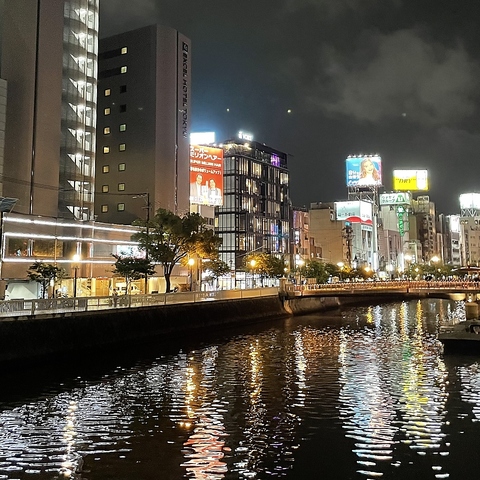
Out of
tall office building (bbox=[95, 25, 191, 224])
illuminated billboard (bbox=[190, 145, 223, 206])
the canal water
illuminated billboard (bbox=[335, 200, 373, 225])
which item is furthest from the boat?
illuminated billboard (bbox=[335, 200, 373, 225])

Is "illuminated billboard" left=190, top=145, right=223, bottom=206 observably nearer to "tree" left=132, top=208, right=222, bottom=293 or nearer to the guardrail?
"tree" left=132, top=208, right=222, bottom=293

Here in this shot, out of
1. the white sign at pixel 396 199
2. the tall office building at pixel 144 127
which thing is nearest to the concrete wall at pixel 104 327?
the tall office building at pixel 144 127

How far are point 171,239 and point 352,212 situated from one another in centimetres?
10555

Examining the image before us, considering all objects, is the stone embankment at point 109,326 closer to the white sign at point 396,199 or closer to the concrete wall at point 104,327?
the concrete wall at point 104,327

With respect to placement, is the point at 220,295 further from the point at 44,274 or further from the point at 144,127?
the point at 144,127

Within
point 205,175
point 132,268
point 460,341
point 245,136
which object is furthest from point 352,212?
point 460,341

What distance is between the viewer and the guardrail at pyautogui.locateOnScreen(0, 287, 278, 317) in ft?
106

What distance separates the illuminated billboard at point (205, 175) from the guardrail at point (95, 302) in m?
33.8

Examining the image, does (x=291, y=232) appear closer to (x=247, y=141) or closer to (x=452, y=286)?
(x=247, y=141)

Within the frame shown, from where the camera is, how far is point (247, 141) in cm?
12100

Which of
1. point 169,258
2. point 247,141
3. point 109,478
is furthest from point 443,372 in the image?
point 247,141

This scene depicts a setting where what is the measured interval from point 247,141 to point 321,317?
60.3 meters

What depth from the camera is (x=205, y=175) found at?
94188mm

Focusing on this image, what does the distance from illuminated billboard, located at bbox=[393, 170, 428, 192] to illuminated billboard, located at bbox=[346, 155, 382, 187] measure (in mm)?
28666
